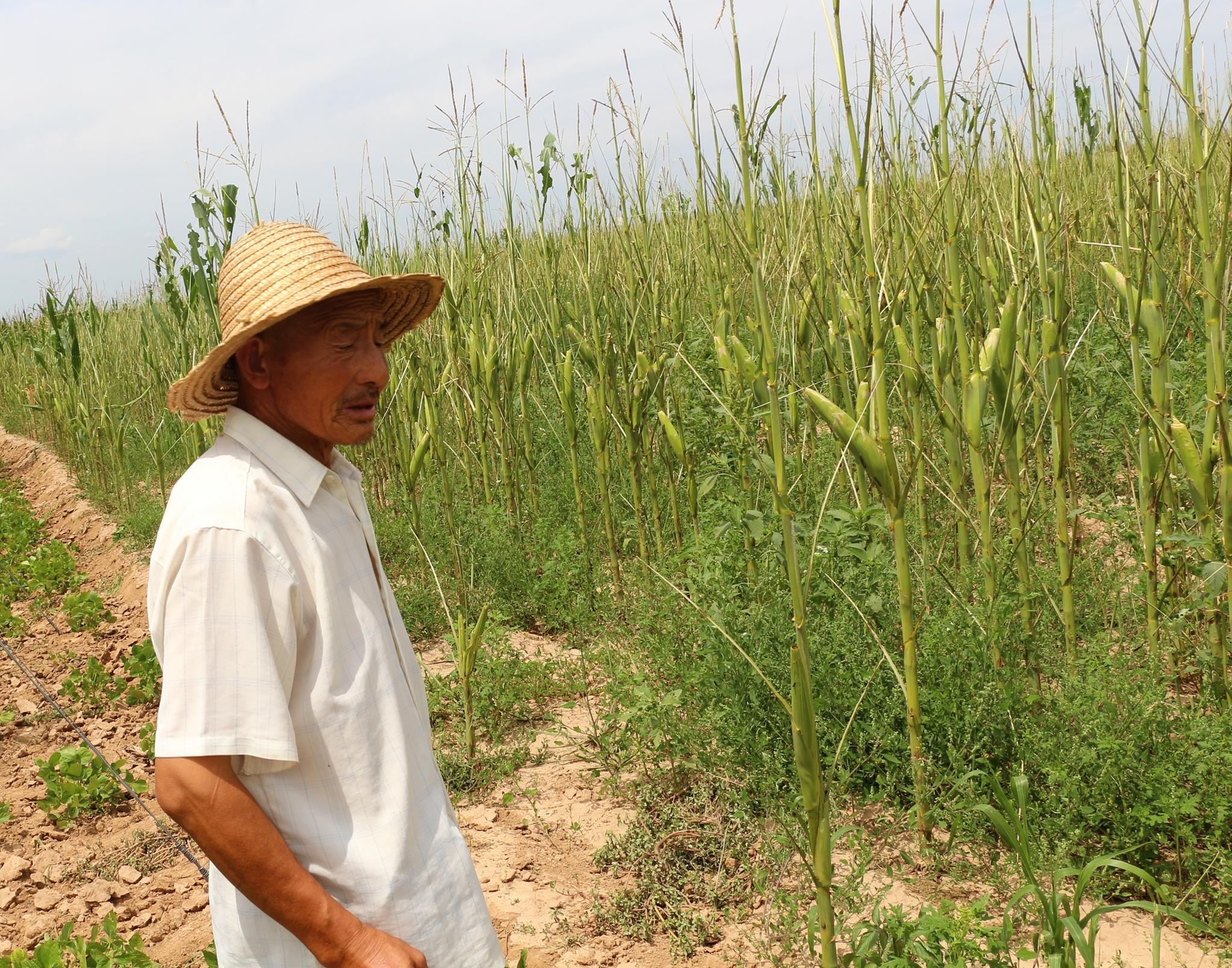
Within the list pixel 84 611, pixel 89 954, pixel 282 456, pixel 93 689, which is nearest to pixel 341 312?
pixel 282 456

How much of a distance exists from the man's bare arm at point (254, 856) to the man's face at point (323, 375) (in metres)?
0.46

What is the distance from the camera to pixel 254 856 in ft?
3.66

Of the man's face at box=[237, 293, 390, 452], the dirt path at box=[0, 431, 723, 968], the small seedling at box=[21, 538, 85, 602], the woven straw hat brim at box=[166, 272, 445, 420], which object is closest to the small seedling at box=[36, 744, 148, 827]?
the dirt path at box=[0, 431, 723, 968]

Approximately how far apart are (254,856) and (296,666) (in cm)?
22

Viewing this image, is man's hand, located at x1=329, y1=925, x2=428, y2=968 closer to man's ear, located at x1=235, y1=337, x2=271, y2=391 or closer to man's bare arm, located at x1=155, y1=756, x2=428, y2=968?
man's bare arm, located at x1=155, y1=756, x2=428, y2=968

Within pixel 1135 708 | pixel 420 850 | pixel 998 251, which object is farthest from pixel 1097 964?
pixel 998 251

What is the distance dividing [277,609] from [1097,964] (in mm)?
1903

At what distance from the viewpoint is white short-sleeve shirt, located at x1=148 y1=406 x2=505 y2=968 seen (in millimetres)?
1111

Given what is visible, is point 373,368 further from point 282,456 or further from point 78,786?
point 78,786

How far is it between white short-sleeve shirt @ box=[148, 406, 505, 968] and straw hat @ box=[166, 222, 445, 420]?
0.30 feet

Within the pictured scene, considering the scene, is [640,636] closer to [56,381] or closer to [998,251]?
[998,251]

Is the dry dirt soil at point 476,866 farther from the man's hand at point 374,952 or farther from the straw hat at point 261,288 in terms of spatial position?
the straw hat at point 261,288

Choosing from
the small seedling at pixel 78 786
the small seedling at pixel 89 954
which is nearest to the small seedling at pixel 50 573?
the small seedling at pixel 78 786

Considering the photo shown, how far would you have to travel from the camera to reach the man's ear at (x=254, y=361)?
1.32m
